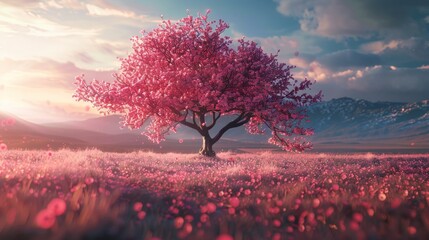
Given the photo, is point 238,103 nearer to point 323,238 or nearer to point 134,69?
point 134,69

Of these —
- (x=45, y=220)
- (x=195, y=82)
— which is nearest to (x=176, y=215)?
(x=45, y=220)

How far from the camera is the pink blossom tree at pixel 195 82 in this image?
2433 cm

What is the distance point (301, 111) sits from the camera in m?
27.3

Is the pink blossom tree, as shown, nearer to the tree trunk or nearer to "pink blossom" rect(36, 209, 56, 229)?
the tree trunk

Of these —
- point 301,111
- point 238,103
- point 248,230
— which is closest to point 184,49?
point 238,103

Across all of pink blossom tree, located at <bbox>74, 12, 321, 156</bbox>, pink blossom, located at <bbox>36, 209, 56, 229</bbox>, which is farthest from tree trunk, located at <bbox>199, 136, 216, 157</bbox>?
pink blossom, located at <bbox>36, 209, 56, 229</bbox>

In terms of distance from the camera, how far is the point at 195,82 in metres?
24.2

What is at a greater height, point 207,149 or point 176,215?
point 207,149

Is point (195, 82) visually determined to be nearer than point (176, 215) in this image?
No

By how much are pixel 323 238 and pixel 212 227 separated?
1.55 m

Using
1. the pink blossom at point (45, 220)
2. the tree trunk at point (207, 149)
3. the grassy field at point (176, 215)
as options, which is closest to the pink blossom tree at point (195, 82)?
the tree trunk at point (207, 149)

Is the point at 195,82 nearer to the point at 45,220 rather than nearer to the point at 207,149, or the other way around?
the point at 207,149

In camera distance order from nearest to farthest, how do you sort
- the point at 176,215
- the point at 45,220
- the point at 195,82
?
the point at 45,220 → the point at 176,215 → the point at 195,82

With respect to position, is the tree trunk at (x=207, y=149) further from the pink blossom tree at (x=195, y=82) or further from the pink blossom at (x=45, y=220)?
the pink blossom at (x=45, y=220)
